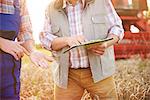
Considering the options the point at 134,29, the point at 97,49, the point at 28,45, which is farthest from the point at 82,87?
the point at 134,29

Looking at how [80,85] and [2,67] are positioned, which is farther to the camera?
[80,85]

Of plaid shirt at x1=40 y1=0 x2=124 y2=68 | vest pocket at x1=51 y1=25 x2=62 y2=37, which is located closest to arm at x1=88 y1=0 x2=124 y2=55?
plaid shirt at x1=40 y1=0 x2=124 y2=68

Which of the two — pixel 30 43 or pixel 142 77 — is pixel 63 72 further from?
pixel 142 77

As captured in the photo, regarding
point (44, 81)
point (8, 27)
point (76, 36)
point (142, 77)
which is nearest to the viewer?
point (8, 27)

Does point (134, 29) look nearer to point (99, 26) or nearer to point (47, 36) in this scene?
point (99, 26)

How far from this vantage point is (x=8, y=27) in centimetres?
91

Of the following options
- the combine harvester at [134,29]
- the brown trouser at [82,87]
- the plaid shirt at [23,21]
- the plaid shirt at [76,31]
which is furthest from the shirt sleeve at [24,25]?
the combine harvester at [134,29]

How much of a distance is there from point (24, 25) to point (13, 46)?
9 centimetres

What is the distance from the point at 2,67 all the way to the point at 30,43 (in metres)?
0.11

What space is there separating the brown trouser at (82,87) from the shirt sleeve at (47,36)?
12cm

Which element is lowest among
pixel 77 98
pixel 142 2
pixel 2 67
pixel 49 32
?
pixel 77 98

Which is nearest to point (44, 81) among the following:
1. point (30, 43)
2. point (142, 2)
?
point (30, 43)

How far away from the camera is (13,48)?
90 centimetres

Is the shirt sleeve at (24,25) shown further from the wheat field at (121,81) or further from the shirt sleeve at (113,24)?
the shirt sleeve at (113,24)
